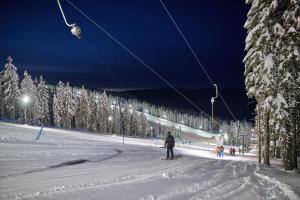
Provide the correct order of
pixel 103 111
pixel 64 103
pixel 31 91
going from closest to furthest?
pixel 31 91 < pixel 64 103 < pixel 103 111

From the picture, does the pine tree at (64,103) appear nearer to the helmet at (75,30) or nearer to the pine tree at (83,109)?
the pine tree at (83,109)

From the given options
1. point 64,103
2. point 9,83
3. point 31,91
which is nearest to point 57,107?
point 64,103

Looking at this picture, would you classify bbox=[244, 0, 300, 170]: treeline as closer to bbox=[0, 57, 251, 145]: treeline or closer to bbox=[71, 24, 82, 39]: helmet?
bbox=[71, 24, 82, 39]: helmet

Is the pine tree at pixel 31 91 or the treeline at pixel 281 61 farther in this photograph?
the pine tree at pixel 31 91

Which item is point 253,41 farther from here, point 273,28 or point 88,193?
point 88,193

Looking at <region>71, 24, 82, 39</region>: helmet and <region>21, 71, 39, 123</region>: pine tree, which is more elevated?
<region>21, 71, 39, 123</region>: pine tree

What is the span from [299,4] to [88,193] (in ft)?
60.9

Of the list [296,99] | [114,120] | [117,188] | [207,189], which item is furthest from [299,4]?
A: [114,120]

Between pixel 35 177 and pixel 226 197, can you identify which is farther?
pixel 35 177

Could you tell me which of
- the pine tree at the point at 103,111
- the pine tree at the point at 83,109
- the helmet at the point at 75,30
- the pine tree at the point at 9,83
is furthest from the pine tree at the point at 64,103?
the helmet at the point at 75,30

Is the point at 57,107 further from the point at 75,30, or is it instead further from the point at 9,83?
the point at 75,30

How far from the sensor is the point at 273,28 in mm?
21594

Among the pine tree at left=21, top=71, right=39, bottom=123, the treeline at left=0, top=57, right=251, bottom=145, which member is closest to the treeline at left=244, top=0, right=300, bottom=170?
the treeline at left=0, top=57, right=251, bottom=145

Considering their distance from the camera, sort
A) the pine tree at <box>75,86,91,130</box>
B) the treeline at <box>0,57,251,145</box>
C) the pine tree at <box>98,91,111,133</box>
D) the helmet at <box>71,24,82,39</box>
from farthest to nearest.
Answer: the pine tree at <box>98,91,111,133</box>, the pine tree at <box>75,86,91,130</box>, the treeline at <box>0,57,251,145</box>, the helmet at <box>71,24,82,39</box>
